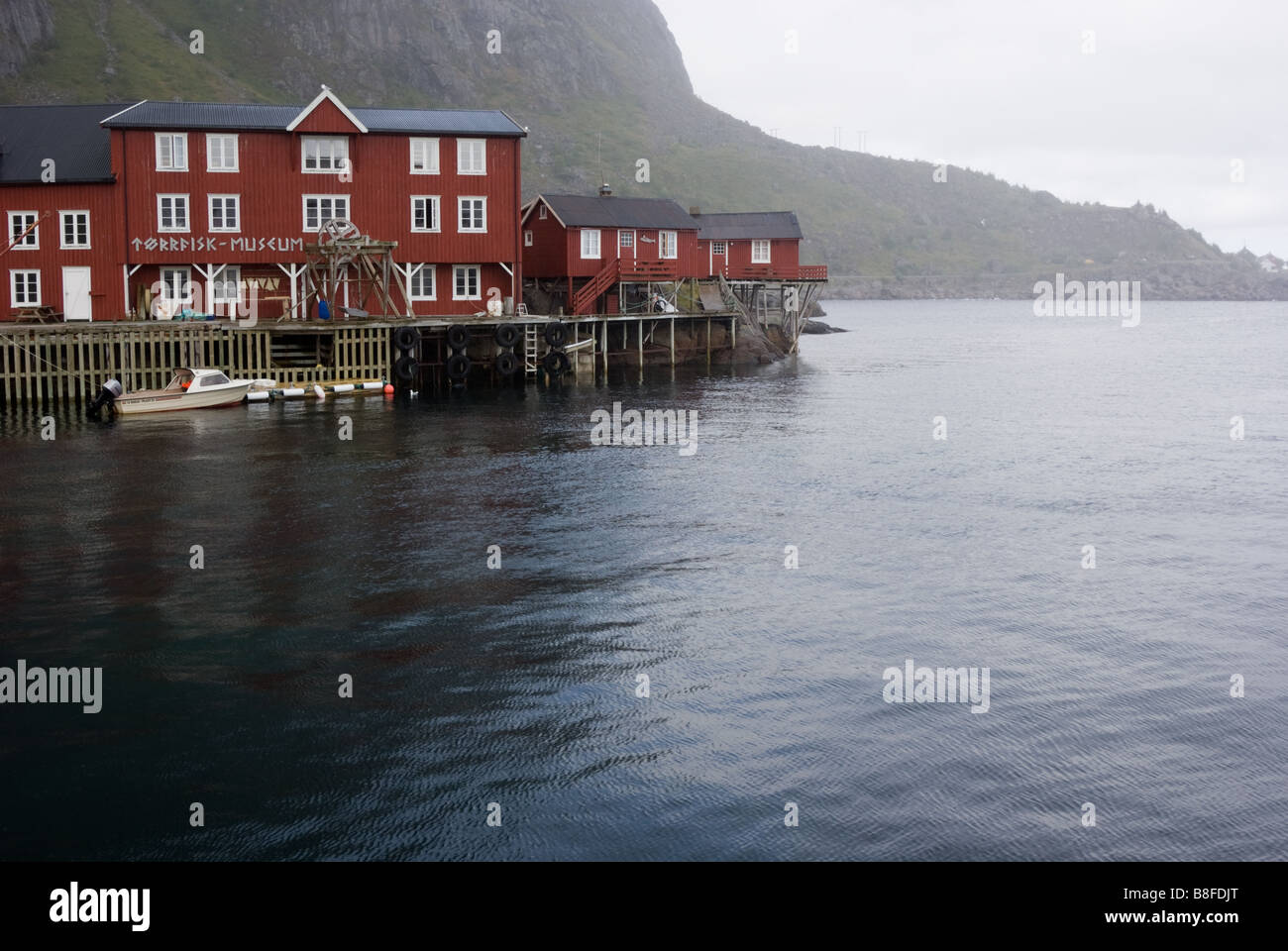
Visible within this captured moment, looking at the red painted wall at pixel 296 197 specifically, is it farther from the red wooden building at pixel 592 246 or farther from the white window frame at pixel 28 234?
the red wooden building at pixel 592 246

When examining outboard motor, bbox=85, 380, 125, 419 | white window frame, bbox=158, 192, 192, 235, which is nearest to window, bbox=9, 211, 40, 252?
white window frame, bbox=158, 192, 192, 235

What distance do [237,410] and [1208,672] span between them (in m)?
41.4

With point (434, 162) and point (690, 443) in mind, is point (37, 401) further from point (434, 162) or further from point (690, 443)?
point (690, 443)

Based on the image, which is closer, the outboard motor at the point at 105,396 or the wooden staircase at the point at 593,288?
the outboard motor at the point at 105,396

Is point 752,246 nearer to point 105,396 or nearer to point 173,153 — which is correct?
point 173,153

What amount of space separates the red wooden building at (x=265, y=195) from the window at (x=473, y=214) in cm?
5

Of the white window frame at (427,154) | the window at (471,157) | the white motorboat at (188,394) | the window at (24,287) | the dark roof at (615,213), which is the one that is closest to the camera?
the white motorboat at (188,394)

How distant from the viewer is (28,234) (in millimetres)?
57312

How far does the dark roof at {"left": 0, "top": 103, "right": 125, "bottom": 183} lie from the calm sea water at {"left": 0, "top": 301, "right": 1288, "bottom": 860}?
20.3 metres

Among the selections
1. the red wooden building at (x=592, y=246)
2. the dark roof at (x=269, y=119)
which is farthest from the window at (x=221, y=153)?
the red wooden building at (x=592, y=246)

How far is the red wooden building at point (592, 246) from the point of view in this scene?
7769cm

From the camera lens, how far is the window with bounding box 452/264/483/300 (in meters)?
64.5

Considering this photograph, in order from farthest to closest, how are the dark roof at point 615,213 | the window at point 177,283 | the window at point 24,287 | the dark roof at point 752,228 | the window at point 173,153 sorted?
1. the dark roof at point 752,228
2. the dark roof at point 615,213
3. the window at point 177,283
4. the window at point 173,153
5. the window at point 24,287
